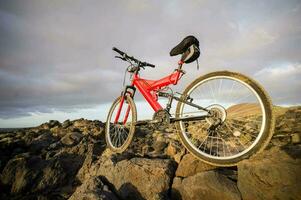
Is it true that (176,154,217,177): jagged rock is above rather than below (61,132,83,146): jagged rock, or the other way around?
below

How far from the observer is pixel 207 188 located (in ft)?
10.6

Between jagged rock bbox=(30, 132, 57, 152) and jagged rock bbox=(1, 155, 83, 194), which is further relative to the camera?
jagged rock bbox=(30, 132, 57, 152)

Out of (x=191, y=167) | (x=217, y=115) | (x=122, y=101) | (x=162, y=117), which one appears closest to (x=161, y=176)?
(x=191, y=167)

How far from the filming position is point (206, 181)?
333 cm

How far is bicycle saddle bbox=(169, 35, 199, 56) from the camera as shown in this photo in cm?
423

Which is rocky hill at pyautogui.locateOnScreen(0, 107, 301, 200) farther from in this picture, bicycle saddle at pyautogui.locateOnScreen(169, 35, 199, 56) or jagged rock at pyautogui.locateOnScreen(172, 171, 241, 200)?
bicycle saddle at pyautogui.locateOnScreen(169, 35, 199, 56)

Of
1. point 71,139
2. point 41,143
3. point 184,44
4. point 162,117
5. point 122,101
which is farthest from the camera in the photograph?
point 71,139

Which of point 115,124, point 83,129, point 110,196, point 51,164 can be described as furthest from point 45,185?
point 83,129

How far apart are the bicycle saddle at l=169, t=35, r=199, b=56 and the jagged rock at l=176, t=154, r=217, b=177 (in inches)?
87.6

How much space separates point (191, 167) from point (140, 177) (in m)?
1.00

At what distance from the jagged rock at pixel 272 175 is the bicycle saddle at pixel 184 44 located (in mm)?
2428

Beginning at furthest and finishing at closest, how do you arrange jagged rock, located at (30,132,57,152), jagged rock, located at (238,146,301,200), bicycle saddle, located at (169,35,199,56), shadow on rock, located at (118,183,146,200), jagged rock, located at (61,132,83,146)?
jagged rock, located at (61,132,83,146) < jagged rock, located at (30,132,57,152) < bicycle saddle, located at (169,35,199,56) < shadow on rock, located at (118,183,146,200) < jagged rock, located at (238,146,301,200)

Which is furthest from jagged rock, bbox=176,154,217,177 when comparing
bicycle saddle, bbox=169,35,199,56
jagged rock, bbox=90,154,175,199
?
bicycle saddle, bbox=169,35,199,56

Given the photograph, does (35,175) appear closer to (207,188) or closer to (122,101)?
(122,101)
